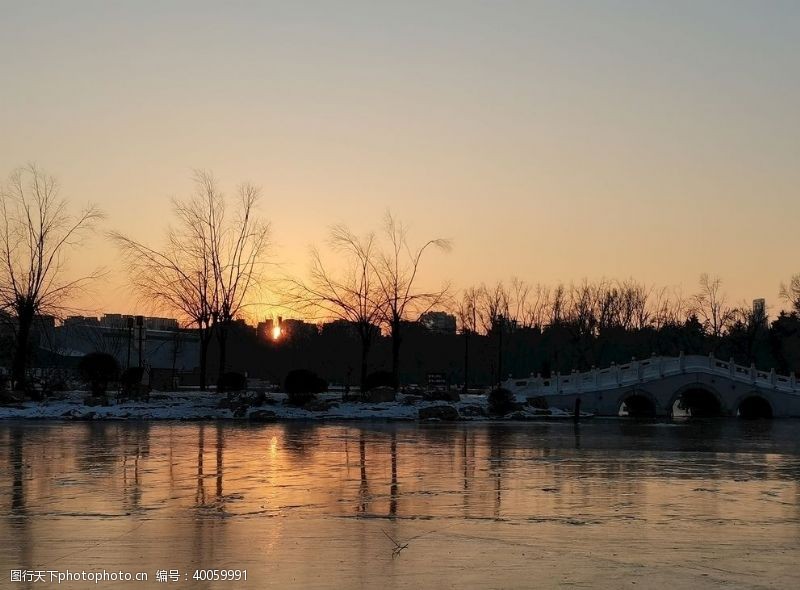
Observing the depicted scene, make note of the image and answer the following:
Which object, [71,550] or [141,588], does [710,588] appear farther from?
[71,550]

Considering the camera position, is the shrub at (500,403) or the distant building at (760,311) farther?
the distant building at (760,311)

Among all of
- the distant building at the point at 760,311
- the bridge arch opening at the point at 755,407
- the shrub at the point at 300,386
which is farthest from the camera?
the distant building at the point at 760,311

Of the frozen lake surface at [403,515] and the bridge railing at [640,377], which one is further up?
the bridge railing at [640,377]

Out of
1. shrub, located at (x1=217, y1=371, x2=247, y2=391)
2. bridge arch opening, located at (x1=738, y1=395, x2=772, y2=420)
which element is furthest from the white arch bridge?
shrub, located at (x1=217, y1=371, x2=247, y2=391)

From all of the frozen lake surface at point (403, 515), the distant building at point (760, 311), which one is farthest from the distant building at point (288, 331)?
the frozen lake surface at point (403, 515)

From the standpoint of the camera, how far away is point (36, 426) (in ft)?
113

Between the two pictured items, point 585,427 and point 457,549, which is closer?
point 457,549

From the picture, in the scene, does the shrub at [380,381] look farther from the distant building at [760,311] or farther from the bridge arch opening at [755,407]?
the distant building at [760,311]

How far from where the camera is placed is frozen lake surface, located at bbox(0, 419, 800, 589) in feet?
30.9

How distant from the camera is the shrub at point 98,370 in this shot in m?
43.9

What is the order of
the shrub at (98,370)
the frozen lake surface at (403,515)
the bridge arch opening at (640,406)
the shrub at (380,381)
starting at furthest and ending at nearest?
the bridge arch opening at (640,406) → the shrub at (380,381) → the shrub at (98,370) → the frozen lake surface at (403,515)

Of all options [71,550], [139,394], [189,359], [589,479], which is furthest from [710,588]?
[189,359]

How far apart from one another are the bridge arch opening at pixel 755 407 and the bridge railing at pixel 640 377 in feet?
4.65

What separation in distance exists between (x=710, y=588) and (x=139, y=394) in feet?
130
